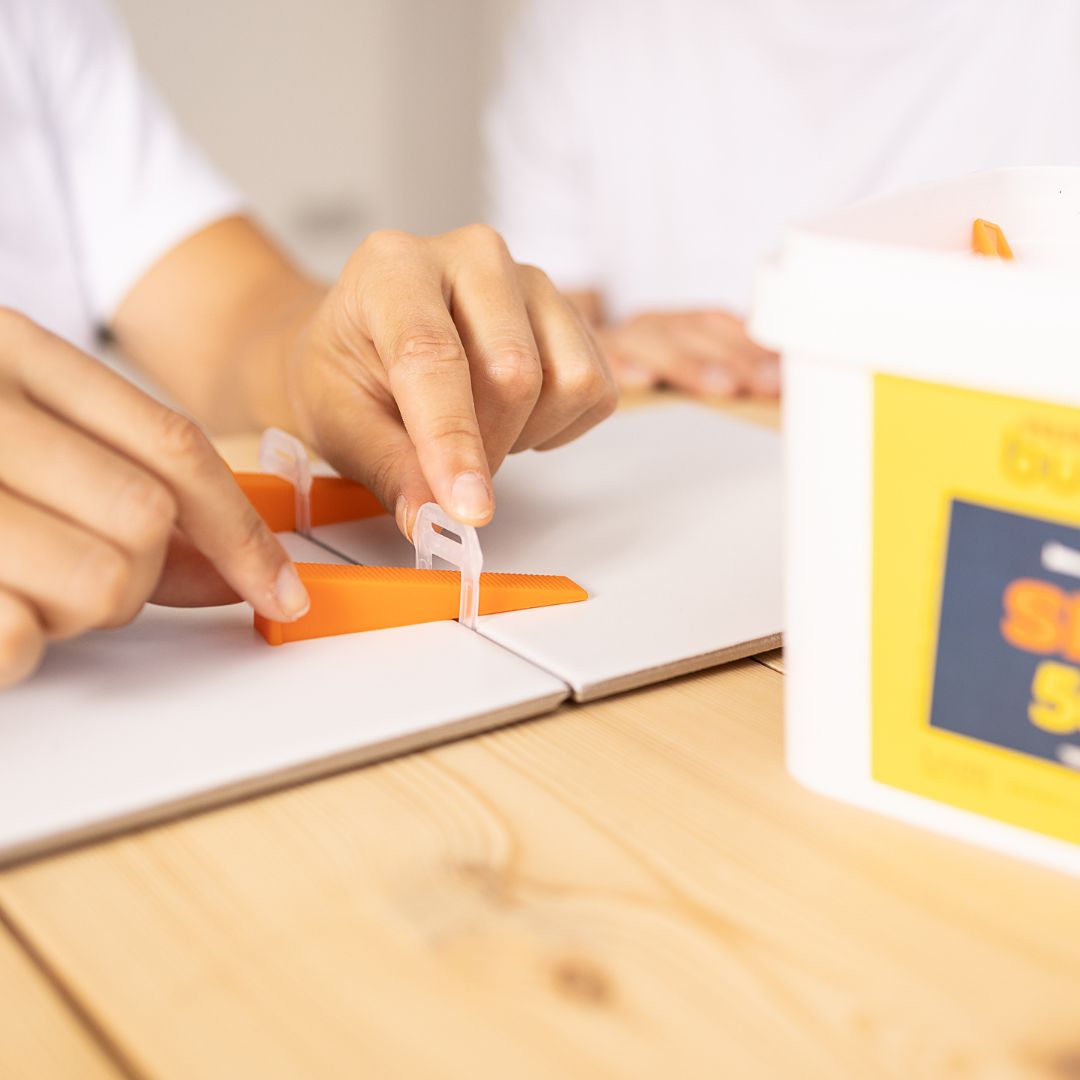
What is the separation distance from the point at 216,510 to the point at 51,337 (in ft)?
0.30

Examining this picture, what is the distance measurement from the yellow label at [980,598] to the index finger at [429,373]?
9.0 inches

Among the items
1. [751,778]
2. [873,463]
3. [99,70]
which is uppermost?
[99,70]

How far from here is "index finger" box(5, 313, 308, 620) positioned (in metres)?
0.47

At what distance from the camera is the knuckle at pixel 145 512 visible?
456 mm

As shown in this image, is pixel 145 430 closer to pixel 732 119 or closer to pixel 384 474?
pixel 384 474

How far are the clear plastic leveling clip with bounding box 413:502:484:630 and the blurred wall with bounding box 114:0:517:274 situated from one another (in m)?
2.39

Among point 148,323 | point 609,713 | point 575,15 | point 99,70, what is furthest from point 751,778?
point 575,15

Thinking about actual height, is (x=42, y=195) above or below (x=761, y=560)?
above

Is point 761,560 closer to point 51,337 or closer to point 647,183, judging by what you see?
point 51,337

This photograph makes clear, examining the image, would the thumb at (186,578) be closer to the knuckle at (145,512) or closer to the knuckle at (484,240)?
the knuckle at (145,512)

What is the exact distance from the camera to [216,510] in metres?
0.48

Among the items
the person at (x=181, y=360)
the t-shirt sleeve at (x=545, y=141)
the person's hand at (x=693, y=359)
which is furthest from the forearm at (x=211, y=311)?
the t-shirt sleeve at (x=545, y=141)

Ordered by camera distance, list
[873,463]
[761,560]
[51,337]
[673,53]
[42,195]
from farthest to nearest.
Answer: [673,53]
[42,195]
[761,560]
[51,337]
[873,463]

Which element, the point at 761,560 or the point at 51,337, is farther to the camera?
the point at 761,560
